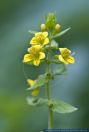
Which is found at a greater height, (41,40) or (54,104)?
(41,40)

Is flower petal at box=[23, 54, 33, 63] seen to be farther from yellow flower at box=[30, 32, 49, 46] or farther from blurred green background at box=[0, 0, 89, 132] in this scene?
blurred green background at box=[0, 0, 89, 132]

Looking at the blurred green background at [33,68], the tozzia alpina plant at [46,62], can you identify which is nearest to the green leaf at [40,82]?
the tozzia alpina plant at [46,62]

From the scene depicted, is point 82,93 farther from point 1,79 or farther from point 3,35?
point 3,35

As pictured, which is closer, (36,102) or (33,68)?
(36,102)

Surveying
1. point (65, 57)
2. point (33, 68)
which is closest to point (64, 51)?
point (65, 57)

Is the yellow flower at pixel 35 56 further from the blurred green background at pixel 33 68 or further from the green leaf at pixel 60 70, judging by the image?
the blurred green background at pixel 33 68

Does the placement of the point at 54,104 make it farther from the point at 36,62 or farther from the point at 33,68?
the point at 33,68

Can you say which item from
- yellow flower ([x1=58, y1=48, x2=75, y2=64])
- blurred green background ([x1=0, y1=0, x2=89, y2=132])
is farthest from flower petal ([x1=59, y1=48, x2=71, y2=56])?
blurred green background ([x1=0, y1=0, x2=89, y2=132])
